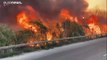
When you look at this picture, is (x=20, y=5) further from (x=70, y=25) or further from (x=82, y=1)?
(x=82, y=1)

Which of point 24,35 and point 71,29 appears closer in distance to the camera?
point 24,35

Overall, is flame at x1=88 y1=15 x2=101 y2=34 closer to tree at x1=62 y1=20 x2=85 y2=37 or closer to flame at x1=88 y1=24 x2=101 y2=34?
flame at x1=88 y1=24 x2=101 y2=34

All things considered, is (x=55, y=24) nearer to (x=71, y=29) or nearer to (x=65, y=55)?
(x=71, y=29)

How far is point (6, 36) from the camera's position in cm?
2684

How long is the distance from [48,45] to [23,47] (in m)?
2.75

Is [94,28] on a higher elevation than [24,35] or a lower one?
higher

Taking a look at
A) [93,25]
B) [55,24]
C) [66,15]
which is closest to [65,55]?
[55,24]

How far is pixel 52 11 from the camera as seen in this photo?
4244 centimetres

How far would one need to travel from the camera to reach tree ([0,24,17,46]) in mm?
25797

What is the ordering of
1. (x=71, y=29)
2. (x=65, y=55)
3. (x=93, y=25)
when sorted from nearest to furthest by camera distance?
(x=65, y=55)
(x=71, y=29)
(x=93, y=25)

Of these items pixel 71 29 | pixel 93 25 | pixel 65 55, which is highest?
pixel 93 25

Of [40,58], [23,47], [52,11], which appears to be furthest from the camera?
[52,11]

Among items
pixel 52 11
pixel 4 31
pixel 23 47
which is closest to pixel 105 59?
pixel 23 47

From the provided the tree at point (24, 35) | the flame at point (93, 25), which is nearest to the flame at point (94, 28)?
the flame at point (93, 25)
